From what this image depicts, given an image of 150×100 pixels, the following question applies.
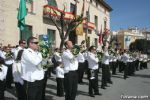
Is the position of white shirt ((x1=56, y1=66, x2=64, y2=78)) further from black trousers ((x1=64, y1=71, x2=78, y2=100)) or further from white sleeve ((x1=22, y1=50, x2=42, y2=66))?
white sleeve ((x1=22, y1=50, x2=42, y2=66))

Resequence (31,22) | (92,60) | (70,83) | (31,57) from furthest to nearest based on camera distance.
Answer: (31,22)
(92,60)
(70,83)
(31,57)

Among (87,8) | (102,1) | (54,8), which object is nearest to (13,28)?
(54,8)

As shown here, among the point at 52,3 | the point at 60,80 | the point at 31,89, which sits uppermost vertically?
the point at 52,3

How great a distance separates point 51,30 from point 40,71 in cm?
2092

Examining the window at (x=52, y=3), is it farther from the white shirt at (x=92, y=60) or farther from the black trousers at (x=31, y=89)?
the black trousers at (x=31, y=89)

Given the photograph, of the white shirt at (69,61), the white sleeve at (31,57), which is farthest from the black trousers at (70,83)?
the white sleeve at (31,57)

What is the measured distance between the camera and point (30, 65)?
6.64 metres

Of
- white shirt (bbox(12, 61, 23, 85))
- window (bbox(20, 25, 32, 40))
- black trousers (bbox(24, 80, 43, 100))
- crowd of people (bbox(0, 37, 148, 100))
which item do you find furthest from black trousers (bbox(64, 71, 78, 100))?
window (bbox(20, 25, 32, 40))

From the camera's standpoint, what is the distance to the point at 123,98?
11.1 metres

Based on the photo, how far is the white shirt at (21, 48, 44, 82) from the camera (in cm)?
660

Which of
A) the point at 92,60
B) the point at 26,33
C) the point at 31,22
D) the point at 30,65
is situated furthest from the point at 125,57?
the point at 30,65

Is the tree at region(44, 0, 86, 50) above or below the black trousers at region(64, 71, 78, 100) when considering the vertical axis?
above

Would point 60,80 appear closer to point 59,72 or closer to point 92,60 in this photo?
point 59,72

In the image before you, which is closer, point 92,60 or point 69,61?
point 69,61
